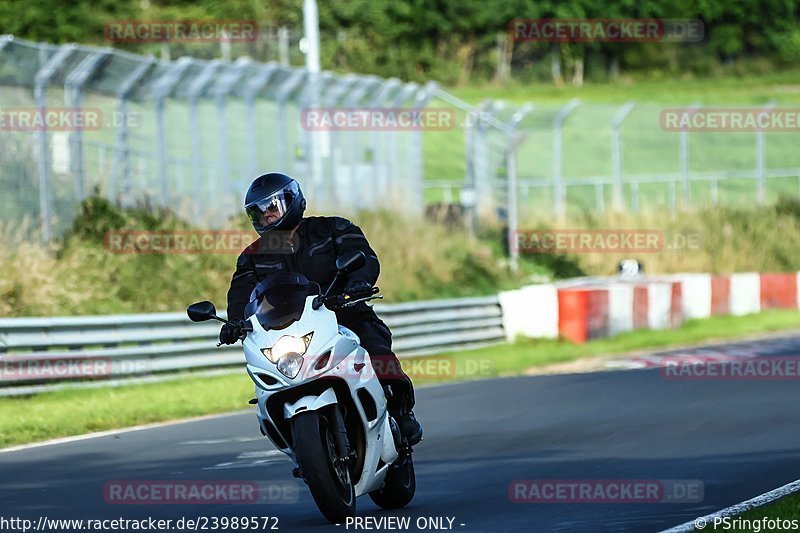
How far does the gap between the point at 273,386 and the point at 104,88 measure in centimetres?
1519

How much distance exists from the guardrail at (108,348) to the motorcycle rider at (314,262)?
780 cm

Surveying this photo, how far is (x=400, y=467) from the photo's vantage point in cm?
884

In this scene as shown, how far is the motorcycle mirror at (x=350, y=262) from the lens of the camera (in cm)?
812

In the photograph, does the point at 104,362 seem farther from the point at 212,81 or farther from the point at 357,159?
the point at 357,159

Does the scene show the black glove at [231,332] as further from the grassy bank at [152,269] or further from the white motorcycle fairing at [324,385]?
the grassy bank at [152,269]

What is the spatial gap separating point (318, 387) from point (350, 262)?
2.02 ft

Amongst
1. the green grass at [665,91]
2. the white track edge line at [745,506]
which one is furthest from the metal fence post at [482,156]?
the green grass at [665,91]

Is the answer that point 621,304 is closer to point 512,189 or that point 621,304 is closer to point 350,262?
point 512,189

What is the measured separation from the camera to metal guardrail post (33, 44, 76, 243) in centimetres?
2088

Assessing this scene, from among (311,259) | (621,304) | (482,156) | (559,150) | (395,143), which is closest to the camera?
(311,259)

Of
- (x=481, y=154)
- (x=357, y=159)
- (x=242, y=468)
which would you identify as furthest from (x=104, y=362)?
(x=481, y=154)

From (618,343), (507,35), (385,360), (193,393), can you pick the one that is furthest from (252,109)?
(507,35)

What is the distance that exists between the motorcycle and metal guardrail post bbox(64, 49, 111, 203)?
45.1ft

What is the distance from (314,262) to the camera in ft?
28.1
